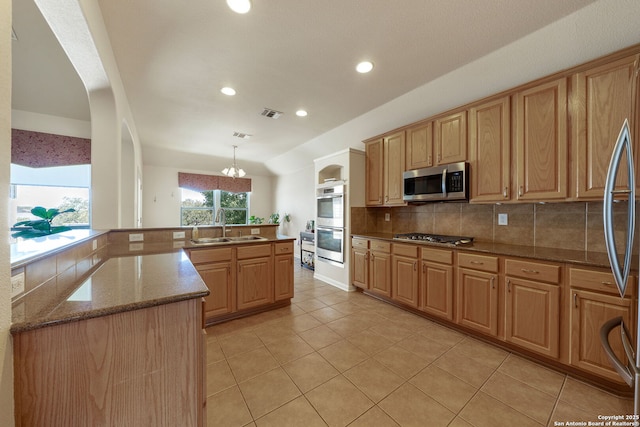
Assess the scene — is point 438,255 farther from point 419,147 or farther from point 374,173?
point 374,173

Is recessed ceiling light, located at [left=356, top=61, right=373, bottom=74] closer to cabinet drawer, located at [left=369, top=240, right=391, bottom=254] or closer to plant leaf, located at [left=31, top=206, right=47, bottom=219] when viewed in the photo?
cabinet drawer, located at [left=369, top=240, right=391, bottom=254]

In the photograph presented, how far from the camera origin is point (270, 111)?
11.2ft

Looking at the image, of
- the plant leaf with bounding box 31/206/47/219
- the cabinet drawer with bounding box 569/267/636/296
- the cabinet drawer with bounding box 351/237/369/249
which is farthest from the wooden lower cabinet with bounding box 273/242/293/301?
the cabinet drawer with bounding box 569/267/636/296

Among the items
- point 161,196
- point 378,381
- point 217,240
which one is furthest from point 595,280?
point 161,196

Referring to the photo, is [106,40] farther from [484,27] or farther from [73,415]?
[484,27]

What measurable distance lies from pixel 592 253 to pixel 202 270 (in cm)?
353

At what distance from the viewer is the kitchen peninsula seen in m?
0.78

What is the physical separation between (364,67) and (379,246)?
6.99 feet

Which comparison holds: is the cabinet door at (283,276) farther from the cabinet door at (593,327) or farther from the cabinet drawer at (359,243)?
the cabinet door at (593,327)

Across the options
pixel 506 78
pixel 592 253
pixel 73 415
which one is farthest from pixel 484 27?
pixel 73 415

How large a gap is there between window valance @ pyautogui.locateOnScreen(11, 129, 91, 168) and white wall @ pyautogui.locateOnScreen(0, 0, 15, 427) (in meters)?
4.26

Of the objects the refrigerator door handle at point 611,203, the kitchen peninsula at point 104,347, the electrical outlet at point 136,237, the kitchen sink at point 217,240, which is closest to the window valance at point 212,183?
the kitchen sink at point 217,240

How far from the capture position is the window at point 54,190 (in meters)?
3.68

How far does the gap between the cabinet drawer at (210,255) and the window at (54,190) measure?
320 centimetres
